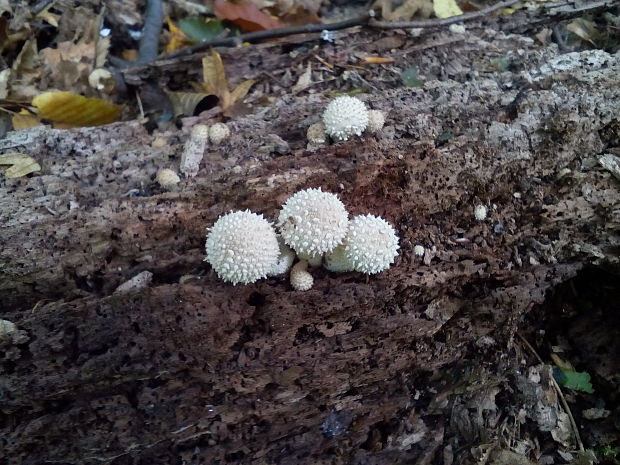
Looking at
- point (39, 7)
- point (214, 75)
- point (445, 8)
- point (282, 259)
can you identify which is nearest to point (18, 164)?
point (214, 75)

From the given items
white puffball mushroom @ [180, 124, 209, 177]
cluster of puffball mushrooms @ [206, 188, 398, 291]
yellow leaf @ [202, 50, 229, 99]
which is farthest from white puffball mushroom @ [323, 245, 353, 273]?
yellow leaf @ [202, 50, 229, 99]

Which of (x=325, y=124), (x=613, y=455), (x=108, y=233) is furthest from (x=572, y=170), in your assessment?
(x=108, y=233)

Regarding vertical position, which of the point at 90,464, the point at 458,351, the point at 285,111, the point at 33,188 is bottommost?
the point at 90,464

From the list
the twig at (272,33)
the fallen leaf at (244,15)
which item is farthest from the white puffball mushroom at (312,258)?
the fallen leaf at (244,15)

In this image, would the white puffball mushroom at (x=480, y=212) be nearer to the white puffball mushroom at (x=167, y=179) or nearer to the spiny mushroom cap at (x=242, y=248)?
the spiny mushroom cap at (x=242, y=248)

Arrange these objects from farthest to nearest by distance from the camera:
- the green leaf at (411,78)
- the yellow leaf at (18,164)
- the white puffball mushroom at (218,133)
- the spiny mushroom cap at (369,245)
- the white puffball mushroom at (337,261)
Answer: the green leaf at (411,78)
the white puffball mushroom at (218,133)
the yellow leaf at (18,164)
the white puffball mushroom at (337,261)
the spiny mushroom cap at (369,245)

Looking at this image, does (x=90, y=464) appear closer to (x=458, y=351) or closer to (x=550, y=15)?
(x=458, y=351)
